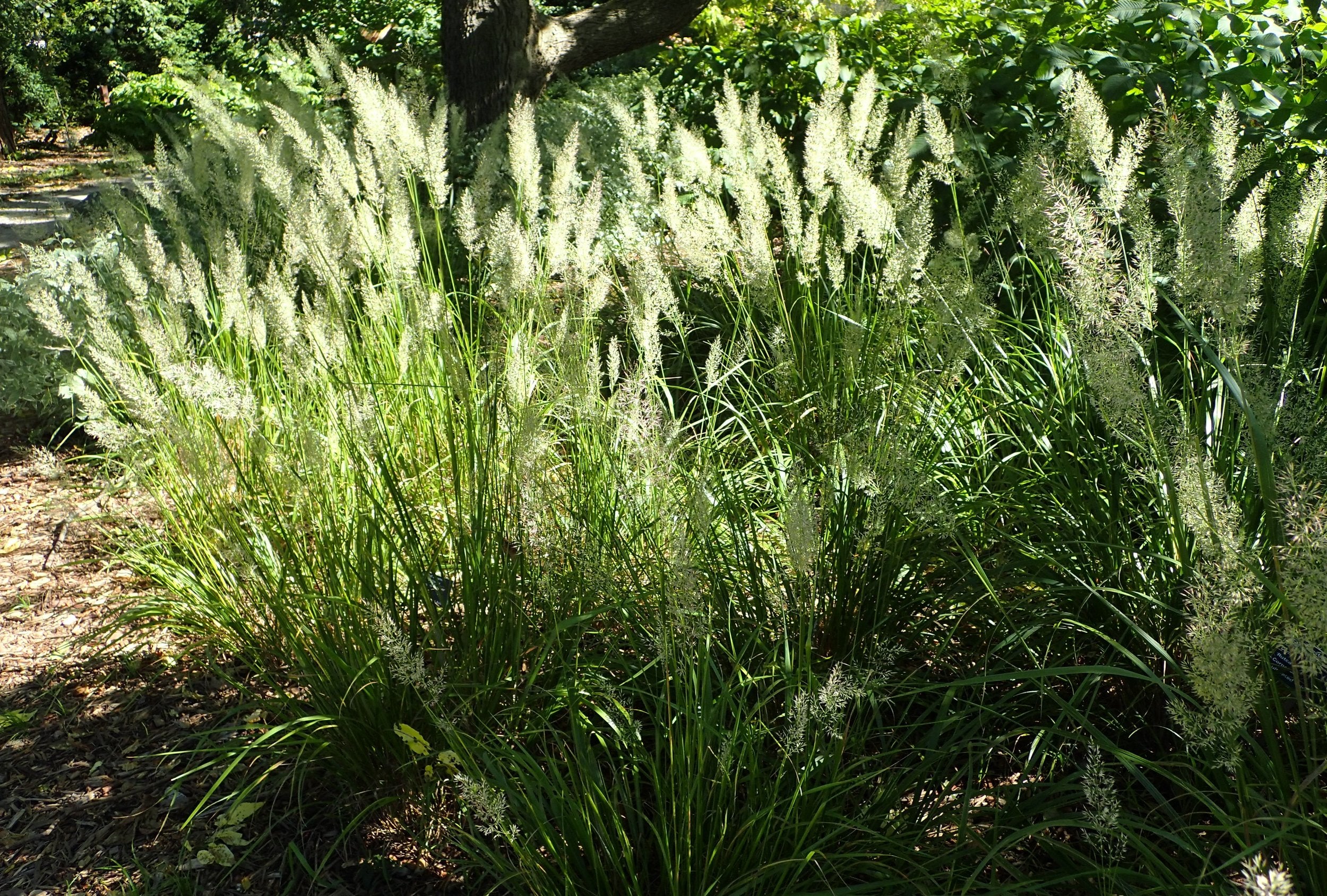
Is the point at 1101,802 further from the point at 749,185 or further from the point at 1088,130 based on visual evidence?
the point at 749,185

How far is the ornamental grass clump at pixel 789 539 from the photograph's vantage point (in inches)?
79.5

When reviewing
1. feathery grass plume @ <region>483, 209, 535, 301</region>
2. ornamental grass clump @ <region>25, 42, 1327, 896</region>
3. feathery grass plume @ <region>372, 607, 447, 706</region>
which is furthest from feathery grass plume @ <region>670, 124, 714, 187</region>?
feathery grass plume @ <region>372, 607, 447, 706</region>

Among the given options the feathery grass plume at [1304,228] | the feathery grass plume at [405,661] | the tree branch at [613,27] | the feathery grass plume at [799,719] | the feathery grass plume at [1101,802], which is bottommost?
the feathery grass plume at [1101,802]

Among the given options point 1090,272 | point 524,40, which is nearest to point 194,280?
point 1090,272

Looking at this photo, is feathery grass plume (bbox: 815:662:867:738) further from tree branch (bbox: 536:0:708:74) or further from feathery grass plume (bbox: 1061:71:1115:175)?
tree branch (bbox: 536:0:708:74)

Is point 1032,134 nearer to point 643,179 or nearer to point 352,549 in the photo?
point 643,179

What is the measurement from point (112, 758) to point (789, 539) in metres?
2.33

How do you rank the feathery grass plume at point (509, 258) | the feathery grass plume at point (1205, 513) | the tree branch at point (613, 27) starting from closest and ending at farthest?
1. the feathery grass plume at point (1205, 513)
2. the feathery grass plume at point (509, 258)
3. the tree branch at point (613, 27)

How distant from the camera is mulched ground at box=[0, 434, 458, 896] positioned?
2.69 m

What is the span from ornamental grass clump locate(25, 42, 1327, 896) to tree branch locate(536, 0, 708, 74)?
15.5 ft

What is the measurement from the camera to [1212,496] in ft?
6.12

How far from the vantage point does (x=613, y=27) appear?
8148 mm

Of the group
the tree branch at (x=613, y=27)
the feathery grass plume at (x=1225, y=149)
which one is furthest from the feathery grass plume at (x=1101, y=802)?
the tree branch at (x=613, y=27)

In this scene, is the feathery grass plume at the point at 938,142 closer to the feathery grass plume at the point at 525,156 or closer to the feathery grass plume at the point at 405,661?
the feathery grass plume at the point at 525,156
